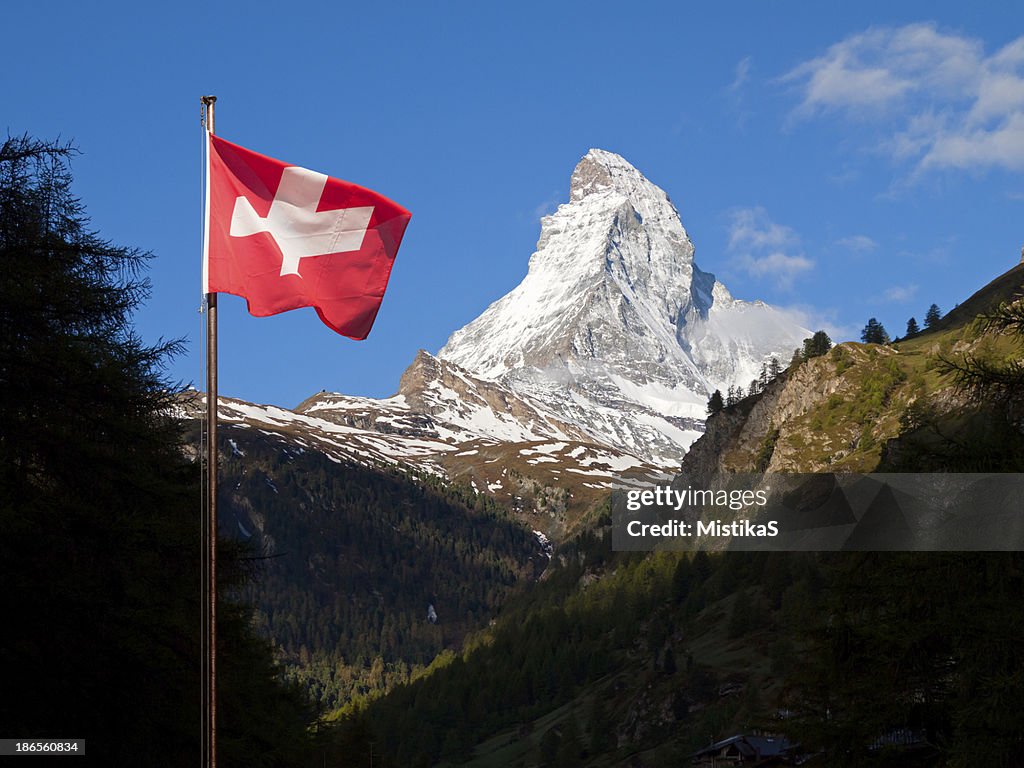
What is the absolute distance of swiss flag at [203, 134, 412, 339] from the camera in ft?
74.2

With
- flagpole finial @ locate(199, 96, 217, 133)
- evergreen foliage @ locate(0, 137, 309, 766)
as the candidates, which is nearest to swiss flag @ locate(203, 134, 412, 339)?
flagpole finial @ locate(199, 96, 217, 133)

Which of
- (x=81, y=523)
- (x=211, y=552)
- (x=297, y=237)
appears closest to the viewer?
(x=211, y=552)

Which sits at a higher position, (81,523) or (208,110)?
(208,110)

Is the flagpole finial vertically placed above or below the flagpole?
above

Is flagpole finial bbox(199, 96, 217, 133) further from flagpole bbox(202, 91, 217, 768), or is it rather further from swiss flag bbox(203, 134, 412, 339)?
flagpole bbox(202, 91, 217, 768)

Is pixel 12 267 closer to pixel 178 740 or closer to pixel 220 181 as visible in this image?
pixel 220 181

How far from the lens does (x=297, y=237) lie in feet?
76.0

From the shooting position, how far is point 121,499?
98.9 feet

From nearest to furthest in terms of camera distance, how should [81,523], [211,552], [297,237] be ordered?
A: [211,552], [297,237], [81,523]

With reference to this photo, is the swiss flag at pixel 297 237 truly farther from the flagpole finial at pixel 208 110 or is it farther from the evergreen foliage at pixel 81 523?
the evergreen foliage at pixel 81 523

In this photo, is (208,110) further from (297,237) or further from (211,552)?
(211,552)

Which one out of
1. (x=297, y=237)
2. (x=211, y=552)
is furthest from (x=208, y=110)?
(x=211, y=552)

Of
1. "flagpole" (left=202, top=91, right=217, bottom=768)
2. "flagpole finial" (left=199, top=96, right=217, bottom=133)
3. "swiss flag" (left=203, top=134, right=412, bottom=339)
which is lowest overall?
"flagpole" (left=202, top=91, right=217, bottom=768)

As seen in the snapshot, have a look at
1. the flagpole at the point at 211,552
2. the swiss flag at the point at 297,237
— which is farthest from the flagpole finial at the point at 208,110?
the flagpole at the point at 211,552
